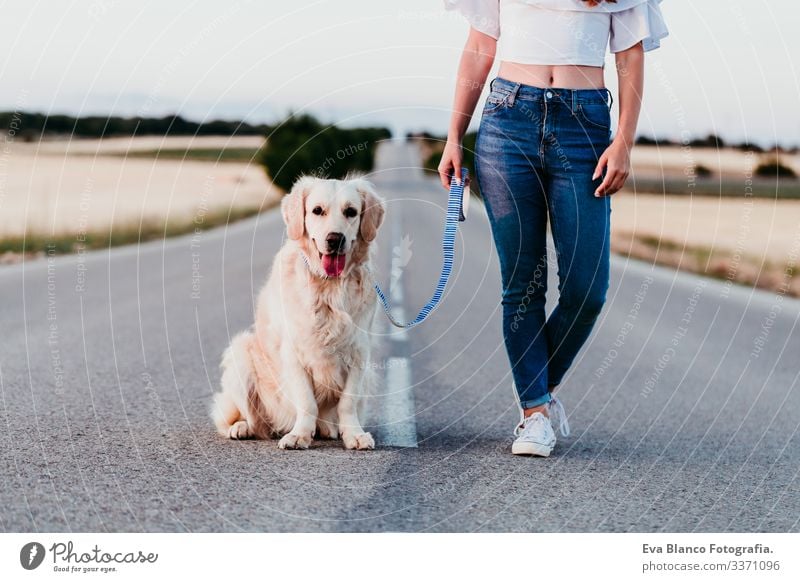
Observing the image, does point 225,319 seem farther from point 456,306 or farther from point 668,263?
point 668,263

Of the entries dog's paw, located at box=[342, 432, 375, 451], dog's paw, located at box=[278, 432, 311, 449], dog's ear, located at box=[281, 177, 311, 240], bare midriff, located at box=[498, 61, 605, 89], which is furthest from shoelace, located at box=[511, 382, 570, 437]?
bare midriff, located at box=[498, 61, 605, 89]

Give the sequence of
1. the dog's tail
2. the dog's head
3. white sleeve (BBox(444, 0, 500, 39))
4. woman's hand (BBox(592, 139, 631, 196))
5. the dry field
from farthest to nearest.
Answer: the dry field < the dog's tail < the dog's head < white sleeve (BBox(444, 0, 500, 39)) < woman's hand (BBox(592, 139, 631, 196))

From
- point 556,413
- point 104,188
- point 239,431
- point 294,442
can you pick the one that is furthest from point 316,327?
point 104,188

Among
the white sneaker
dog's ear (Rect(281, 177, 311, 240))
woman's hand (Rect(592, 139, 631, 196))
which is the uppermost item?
woman's hand (Rect(592, 139, 631, 196))

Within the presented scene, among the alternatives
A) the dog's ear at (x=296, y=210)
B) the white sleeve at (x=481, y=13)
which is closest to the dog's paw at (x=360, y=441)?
the dog's ear at (x=296, y=210)

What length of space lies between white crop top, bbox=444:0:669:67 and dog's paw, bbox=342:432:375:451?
1876mm

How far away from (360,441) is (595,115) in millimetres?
1852

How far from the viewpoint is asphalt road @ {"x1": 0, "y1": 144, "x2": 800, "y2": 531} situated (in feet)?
12.5

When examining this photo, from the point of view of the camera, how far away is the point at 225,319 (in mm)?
9836

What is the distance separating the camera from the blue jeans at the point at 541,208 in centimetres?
459

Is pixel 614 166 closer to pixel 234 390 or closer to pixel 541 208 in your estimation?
pixel 541 208

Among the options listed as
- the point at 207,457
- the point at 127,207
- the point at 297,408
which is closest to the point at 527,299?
the point at 297,408

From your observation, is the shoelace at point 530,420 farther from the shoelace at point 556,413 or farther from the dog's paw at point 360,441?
the dog's paw at point 360,441

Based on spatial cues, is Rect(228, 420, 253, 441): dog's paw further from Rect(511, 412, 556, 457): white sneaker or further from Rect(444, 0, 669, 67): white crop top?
Rect(444, 0, 669, 67): white crop top
